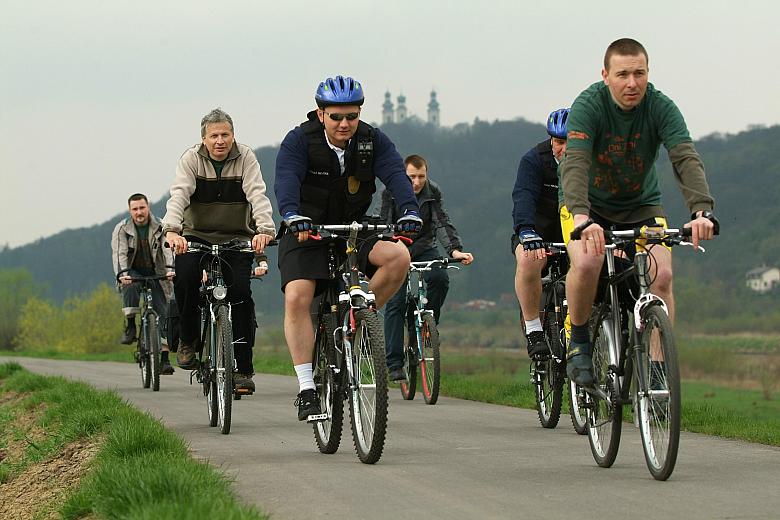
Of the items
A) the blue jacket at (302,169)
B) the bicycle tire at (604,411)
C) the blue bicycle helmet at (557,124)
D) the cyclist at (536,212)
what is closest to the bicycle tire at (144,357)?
the cyclist at (536,212)

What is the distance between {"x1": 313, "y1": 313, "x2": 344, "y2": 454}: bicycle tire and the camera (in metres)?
8.01

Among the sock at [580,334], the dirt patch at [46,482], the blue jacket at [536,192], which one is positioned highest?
the blue jacket at [536,192]

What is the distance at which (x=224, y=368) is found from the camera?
9867 millimetres

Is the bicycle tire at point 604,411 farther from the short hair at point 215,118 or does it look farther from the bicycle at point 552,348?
the short hair at point 215,118

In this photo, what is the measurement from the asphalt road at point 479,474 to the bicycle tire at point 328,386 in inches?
5.3

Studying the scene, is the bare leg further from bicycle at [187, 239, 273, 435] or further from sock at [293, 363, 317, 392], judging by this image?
bicycle at [187, 239, 273, 435]

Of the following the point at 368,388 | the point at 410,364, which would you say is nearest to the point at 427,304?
the point at 410,364

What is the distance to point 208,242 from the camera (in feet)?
35.9

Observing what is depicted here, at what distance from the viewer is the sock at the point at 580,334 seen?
737 cm

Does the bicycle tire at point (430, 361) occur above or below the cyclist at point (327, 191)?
below

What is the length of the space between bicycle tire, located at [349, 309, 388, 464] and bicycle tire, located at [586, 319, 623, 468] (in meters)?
1.18

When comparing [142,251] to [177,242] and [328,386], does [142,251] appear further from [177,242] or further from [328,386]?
[328,386]

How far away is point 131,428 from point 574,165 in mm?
3330

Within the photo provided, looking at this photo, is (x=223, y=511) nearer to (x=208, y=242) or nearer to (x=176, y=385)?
(x=208, y=242)
